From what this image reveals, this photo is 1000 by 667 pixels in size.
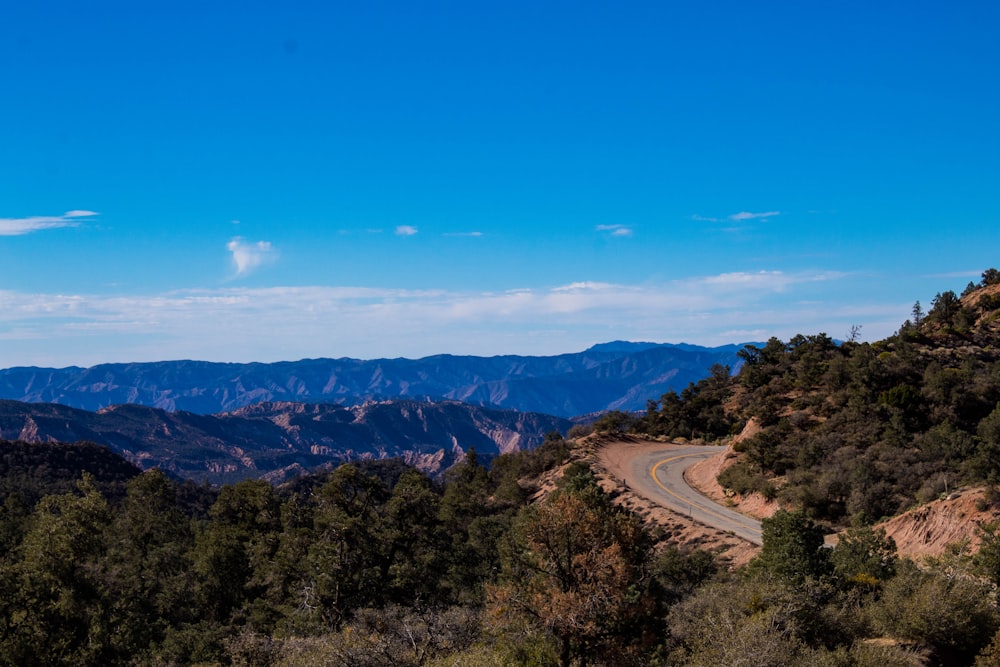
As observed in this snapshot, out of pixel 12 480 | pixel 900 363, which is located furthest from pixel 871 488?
pixel 12 480

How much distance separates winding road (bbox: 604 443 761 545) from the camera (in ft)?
133

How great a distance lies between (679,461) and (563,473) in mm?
11310

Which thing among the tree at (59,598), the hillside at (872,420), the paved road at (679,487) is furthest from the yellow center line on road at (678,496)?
the tree at (59,598)

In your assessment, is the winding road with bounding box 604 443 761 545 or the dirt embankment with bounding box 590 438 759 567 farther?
the winding road with bounding box 604 443 761 545

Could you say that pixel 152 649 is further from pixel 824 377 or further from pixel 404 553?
pixel 824 377

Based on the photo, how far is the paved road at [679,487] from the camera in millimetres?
40344

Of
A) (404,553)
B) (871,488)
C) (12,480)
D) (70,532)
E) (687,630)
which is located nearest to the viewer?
(687,630)

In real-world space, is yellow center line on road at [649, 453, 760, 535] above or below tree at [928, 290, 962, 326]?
below

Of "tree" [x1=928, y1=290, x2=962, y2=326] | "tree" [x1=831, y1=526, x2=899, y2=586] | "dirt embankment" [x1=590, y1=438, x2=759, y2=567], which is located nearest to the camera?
"tree" [x1=831, y1=526, x2=899, y2=586]

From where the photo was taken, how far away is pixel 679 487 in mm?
50094

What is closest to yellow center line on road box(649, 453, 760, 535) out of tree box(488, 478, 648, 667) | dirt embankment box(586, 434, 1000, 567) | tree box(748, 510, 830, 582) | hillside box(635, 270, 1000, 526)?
dirt embankment box(586, 434, 1000, 567)

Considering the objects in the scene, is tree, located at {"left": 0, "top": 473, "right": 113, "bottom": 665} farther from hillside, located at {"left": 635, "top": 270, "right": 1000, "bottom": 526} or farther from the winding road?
the winding road

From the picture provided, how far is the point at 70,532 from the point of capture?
22781 mm

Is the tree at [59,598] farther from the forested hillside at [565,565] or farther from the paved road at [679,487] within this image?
the paved road at [679,487]
